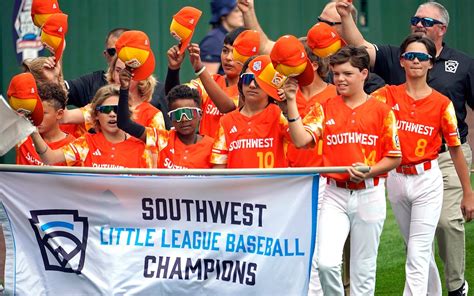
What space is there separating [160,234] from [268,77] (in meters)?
1.24

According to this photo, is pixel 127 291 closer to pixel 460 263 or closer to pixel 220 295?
pixel 220 295

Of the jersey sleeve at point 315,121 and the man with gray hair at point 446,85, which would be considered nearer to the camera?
the jersey sleeve at point 315,121

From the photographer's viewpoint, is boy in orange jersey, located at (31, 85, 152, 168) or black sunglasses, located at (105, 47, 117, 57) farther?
black sunglasses, located at (105, 47, 117, 57)

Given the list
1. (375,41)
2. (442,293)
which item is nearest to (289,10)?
(375,41)

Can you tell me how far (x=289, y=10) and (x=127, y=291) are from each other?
1125 centimetres

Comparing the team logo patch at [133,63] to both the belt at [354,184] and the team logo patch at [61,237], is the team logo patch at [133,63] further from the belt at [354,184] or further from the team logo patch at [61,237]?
the belt at [354,184]

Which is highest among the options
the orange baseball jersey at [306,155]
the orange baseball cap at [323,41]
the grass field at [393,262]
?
the orange baseball cap at [323,41]

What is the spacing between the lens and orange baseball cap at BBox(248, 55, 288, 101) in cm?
767

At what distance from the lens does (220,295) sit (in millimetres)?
7301

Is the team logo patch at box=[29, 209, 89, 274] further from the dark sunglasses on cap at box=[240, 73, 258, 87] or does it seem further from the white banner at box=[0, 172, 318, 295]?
the dark sunglasses on cap at box=[240, 73, 258, 87]

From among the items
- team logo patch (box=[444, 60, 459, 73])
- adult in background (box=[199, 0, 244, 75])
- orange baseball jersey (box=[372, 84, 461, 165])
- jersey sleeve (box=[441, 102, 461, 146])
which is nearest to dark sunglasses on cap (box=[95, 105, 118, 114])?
orange baseball jersey (box=[372, 84, 461, 165])

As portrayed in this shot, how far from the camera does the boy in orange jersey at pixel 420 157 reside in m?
8.26

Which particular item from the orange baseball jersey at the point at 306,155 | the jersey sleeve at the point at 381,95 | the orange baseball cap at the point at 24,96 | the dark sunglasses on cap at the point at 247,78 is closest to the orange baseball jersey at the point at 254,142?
the orange baseball jersey at the point at 306,155

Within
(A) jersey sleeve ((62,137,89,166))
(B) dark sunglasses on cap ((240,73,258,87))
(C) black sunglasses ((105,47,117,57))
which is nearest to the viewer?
(B) dark sunglasses on cap ((240,73,258,87))
